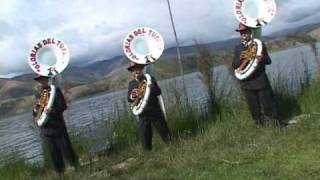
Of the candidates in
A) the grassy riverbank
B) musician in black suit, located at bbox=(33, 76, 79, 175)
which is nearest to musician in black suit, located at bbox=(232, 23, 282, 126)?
the grassy riverbank

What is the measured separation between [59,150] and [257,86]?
12.3 ft

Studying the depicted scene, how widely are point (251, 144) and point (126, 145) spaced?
3.30m

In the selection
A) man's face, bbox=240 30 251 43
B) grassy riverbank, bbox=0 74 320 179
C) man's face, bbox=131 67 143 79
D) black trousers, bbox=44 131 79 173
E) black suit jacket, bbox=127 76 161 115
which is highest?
man's face, bbox=240 30 251 43

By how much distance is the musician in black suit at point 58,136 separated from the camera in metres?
11.1

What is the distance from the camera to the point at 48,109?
36.2ft

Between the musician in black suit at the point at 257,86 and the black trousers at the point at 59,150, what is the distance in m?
3.35

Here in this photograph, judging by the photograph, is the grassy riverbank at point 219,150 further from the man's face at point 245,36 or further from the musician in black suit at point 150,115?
the man's face at point 245,36

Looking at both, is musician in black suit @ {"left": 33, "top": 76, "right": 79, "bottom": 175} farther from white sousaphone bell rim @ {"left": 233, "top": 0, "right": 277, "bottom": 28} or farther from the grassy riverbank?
white sousaphone bell rim @ {"left": 233, "top": 0, "right": 277, "bottom": 28}

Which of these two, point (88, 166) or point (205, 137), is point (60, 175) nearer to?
point (88, 166)

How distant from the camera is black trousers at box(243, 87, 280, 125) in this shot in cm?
1098

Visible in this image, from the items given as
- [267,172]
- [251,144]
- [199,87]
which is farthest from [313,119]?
[199,87]

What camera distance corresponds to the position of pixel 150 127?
1145 cm

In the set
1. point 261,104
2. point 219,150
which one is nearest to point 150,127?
point 219,150

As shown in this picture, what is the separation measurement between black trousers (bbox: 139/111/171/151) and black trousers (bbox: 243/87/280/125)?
1618 mm
